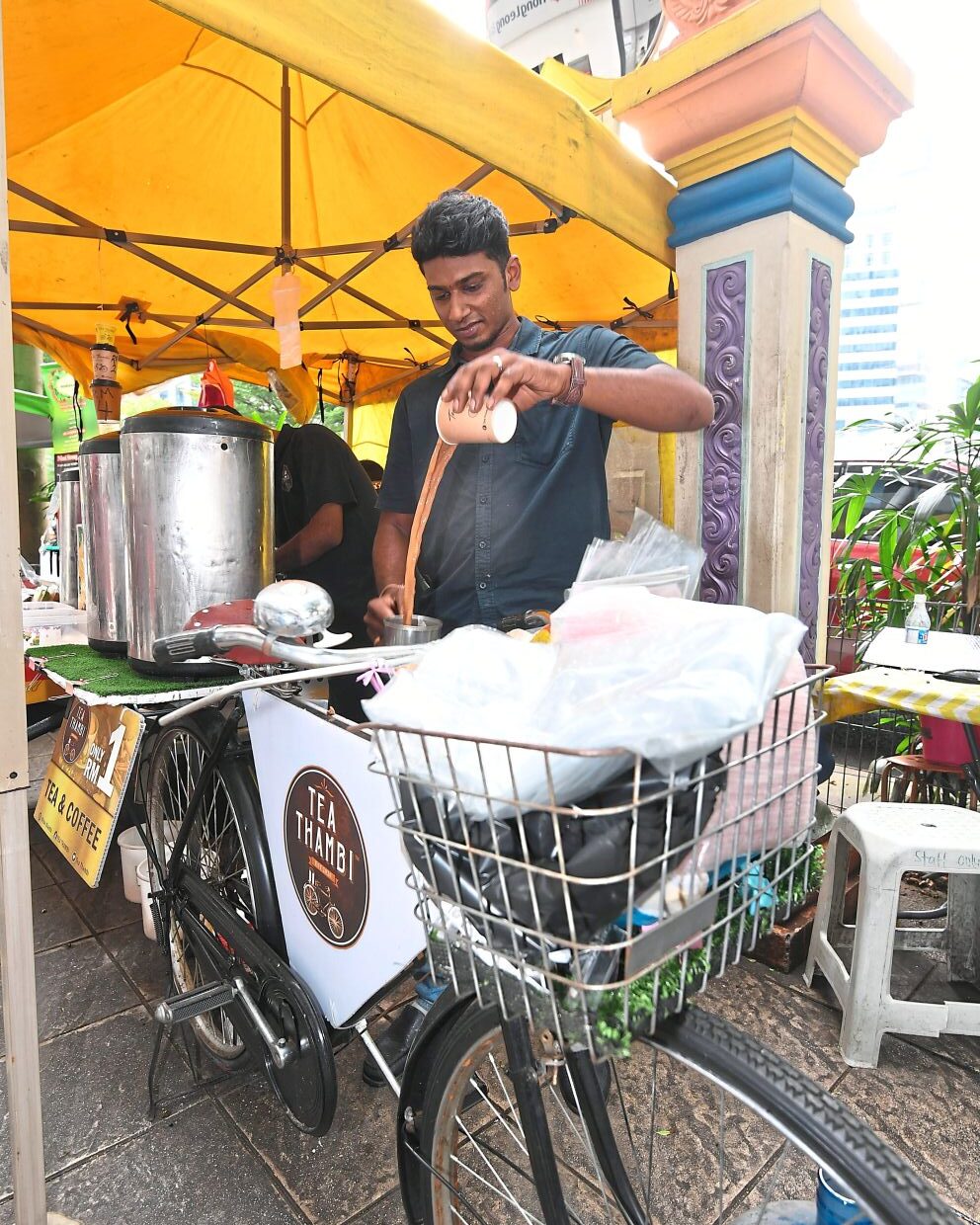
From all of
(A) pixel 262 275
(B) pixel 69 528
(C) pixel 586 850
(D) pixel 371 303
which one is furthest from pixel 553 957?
(D) pixel 371 303

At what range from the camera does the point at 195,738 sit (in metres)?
1.90

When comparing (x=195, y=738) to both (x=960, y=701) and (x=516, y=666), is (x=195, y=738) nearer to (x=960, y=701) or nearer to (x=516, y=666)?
(x=516, y=666)

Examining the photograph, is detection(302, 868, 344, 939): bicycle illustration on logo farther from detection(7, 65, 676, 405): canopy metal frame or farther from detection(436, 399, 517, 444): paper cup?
detection(7, 65, 676, 405): canopy metal frame

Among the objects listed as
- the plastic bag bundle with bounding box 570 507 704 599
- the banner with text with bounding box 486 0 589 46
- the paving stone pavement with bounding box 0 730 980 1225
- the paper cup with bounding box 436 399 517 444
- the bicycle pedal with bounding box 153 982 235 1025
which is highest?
the banner with text with bounding box 486 0 589 46

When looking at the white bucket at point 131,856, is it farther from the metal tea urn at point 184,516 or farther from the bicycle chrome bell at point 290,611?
the bicycle chrome bell at point 290,611

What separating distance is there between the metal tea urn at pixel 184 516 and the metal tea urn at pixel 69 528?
1.42m

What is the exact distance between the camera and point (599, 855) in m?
0.70

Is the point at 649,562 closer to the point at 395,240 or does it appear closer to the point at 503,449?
the point at 503,449

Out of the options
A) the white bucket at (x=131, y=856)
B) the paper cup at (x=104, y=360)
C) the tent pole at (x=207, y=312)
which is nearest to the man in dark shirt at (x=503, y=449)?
the white bucket at (x=131, y=856)

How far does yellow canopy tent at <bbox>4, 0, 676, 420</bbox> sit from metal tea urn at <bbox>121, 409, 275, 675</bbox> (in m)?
0.82

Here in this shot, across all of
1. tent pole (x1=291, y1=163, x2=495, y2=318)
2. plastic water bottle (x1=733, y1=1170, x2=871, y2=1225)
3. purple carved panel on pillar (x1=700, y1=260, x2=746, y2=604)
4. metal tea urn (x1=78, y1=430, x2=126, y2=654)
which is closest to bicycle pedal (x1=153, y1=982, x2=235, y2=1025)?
metal tea urn (x1=78, y1=430, x2=126, y2=654)

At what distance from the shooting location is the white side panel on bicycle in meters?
1.28

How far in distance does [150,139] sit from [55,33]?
122 centimetres

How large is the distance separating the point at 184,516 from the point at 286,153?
8.93ft
